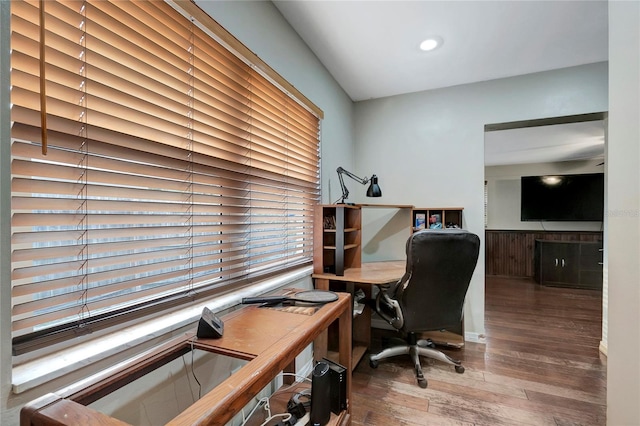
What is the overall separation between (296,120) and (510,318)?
3351 millimetres

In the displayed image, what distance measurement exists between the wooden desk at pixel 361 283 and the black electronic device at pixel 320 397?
0.81 metres

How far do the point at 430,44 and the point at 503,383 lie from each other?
8.40ft

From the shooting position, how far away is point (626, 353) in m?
1.11

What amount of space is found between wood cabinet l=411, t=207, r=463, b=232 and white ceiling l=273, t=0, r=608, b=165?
126 cm

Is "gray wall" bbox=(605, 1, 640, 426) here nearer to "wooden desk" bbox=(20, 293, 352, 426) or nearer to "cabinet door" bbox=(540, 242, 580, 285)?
"wooden desk" bbox=(20, 293, 352, 426)

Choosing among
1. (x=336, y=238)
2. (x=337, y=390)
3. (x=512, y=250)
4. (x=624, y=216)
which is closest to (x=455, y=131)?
(x=336, y=238)

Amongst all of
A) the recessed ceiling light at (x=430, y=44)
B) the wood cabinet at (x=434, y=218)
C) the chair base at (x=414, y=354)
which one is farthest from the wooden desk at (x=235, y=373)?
the recessed ceiling light at (x=430, y=44)

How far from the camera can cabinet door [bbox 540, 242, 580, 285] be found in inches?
184

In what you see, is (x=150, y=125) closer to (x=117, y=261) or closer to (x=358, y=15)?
(x=117, y=261)

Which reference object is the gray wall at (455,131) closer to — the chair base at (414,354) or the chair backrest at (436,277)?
the chair base at (414,354)

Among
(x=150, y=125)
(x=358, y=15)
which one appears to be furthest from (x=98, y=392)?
(x=358, y=15)

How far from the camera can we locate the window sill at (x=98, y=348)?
2.20 ft

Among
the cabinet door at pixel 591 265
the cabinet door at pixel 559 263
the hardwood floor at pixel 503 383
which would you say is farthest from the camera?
the cabinet door at pixel 559 263

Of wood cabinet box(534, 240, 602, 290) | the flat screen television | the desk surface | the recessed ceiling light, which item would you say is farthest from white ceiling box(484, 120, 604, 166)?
the desk surface
